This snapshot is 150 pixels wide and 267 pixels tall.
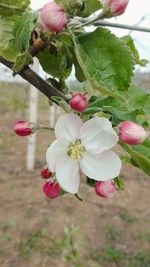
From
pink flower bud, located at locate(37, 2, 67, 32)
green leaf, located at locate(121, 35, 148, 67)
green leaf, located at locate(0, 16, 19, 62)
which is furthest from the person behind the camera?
green leaf, located at locate(121, 35, 148, 67)

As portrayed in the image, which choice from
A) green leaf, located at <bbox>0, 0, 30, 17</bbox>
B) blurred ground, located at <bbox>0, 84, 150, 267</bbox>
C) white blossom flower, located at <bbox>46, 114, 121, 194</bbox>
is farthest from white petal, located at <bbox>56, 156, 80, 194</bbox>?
blurred ground, located at <bbox>0, 84, 150, 267</bbox>

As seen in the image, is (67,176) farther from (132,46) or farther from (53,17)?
Result: (132,46)

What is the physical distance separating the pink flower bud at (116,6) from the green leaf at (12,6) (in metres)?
0.17

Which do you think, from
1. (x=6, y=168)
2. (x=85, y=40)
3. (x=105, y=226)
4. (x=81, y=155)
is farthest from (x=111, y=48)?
(x=6, y=168)

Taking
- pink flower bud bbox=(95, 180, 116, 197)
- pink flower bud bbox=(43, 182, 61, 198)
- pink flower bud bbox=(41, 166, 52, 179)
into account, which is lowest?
pink flower bud bbox=(43, 182, 61, 198)

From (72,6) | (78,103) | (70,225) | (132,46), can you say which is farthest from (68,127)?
(70,225)

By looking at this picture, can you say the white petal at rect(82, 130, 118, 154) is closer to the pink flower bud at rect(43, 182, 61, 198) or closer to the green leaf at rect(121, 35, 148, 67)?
the pink flower bud at rect(43, 182, 61, 198)

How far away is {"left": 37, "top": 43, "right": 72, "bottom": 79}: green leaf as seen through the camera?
754 mm

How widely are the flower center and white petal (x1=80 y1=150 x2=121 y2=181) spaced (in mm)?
14

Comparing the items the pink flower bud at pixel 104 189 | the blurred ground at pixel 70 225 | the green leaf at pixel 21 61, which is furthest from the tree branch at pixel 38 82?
the blurred ground at pixel 70 225

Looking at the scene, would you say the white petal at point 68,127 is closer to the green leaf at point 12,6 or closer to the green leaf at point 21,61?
the green leaf at point 21,61

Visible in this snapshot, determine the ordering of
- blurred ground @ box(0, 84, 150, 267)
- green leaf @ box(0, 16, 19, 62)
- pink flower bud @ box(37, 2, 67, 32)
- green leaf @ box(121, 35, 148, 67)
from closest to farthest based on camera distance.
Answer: pink flower bud @ box(37, 2, 67, 32), green leaf @ box(0, 16, 19, 62), green leaf @ box(121, 35, 148, 67), blurred ground @ box(0, 84, 150, 267)

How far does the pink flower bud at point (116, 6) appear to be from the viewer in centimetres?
63

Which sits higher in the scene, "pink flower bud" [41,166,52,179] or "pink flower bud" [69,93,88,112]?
"pink flower bud" [69,93,88,112]
